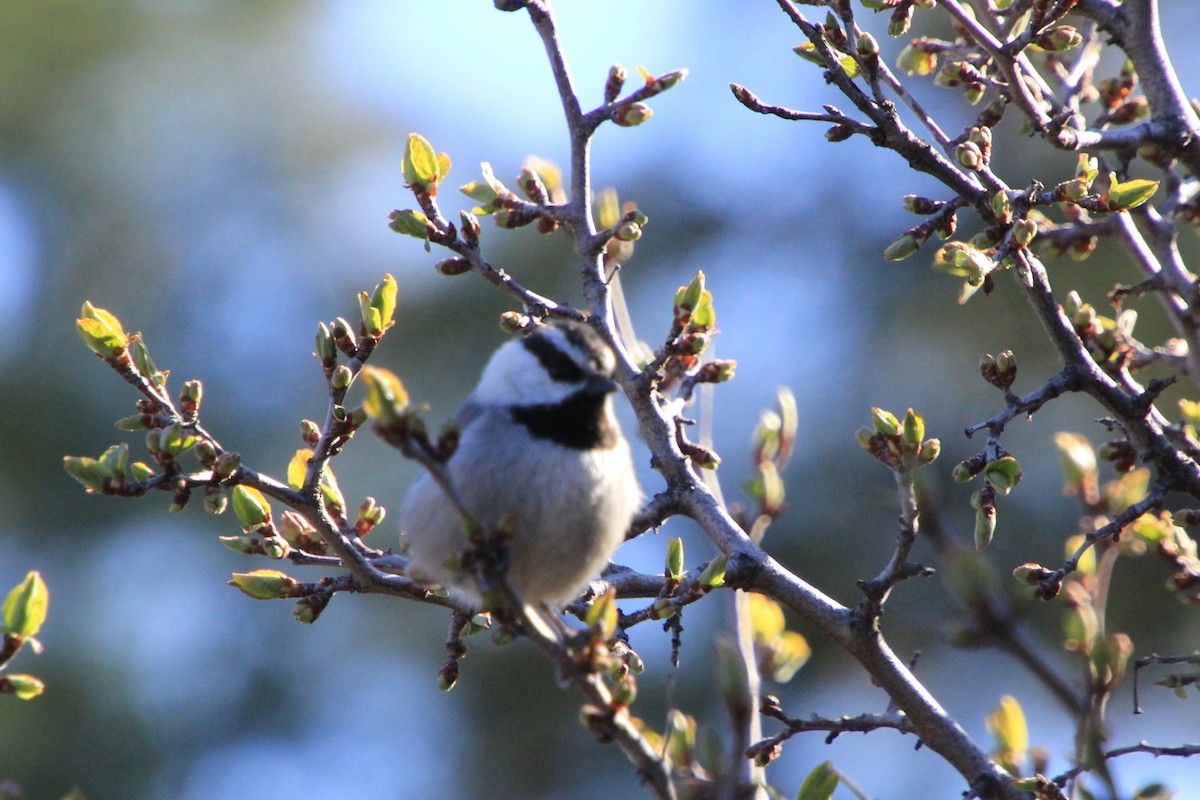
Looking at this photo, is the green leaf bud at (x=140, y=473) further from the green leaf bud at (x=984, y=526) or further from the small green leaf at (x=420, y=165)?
the green leaf bud at (x=984, y=526)

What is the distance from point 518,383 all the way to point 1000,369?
1429mm

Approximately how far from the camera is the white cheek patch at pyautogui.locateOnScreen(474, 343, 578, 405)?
3.49 meters

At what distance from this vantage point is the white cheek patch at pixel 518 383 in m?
3.49

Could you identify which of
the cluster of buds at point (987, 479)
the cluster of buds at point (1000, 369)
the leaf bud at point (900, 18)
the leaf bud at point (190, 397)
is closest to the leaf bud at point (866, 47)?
the leaf bud at point (900, 18)

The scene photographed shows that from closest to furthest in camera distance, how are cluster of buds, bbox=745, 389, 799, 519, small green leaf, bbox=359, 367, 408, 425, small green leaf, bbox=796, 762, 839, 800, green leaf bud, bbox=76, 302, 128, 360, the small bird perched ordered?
small green leaf, bbox=359, 367, 408, 425
small green leaf, bbox=796, 762, 839, 800
green leaf bud, bbox=76, 302, 128, 360
the small bird perched
cluster of buds, bbox=745, 389, 799, 519

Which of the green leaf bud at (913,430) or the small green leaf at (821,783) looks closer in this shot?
the small green leaf at (821,783)

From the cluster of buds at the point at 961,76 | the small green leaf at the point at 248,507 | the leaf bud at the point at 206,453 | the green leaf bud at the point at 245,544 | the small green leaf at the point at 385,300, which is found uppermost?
the cluster of buds at the point at 961,76

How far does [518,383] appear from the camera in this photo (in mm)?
3600

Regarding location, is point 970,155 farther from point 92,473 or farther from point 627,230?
point 92,473

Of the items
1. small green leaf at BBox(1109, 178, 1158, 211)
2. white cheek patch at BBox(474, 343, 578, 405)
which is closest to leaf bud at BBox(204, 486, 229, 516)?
white cheek patch at BBox(474, 343, 578, 405)

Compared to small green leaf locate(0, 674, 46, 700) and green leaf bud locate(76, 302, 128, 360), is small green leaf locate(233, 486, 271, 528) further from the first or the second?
small green leaf locate(0, 674, 46, 700)

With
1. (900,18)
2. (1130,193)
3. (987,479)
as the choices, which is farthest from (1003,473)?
(900,18)

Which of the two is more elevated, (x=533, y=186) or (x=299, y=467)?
(x=533, y=186)

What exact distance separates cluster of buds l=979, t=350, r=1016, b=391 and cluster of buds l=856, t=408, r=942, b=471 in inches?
11.9
